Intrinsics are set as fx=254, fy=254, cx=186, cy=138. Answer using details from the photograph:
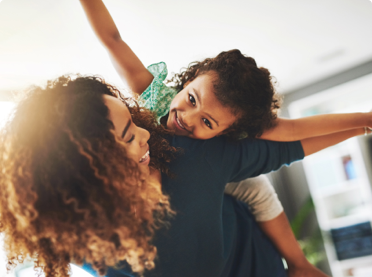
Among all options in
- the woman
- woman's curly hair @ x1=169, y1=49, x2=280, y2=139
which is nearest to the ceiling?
woman's curly hair @ x1=169, y1=49, x2=280, y2=139

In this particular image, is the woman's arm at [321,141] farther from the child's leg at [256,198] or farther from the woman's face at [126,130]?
the woman's face at [126,130]

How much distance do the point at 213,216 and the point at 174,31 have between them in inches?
58.2

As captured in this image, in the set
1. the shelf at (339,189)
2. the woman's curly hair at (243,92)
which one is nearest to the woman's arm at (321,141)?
the woman's curly hair at (243,92)

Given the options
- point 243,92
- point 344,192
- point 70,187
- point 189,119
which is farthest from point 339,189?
point 70,187

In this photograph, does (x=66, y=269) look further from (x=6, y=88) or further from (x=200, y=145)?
(x=6, y=88)

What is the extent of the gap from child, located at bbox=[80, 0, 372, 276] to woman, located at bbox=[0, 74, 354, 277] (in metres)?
0.16

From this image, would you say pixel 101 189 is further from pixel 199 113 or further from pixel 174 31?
pixel 174 31

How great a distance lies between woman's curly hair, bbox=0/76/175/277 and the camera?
1.69ft

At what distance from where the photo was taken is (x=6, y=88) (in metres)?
2.10

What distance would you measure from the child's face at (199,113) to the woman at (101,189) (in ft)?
0.44

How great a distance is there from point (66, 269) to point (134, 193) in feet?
0.87

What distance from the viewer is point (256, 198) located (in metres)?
0.97

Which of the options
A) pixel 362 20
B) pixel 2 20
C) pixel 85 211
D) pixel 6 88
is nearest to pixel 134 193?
pixel 85 211

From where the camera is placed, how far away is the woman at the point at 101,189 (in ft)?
1.70
